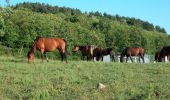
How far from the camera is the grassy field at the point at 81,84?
15195 millimetres

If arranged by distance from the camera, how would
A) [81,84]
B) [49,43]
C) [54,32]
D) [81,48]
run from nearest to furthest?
[81,84], [49,43], [81,48], [54,32]

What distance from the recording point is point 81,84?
17.2m

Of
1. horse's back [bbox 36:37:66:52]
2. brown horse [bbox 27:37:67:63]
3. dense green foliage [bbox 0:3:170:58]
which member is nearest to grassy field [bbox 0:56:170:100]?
brown horse [bbox 27:37:67:63]

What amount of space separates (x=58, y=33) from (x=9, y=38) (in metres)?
9.44

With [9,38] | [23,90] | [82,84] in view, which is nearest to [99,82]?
[82,84]

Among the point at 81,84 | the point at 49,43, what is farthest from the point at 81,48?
the point at 81,84

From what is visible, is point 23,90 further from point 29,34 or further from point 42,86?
point 29,34

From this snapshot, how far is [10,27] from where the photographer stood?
6197cm

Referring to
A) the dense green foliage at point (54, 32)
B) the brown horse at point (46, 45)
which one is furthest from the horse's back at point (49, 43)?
the dense green foliage at point (54, 32)

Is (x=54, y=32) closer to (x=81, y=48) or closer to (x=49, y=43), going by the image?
(x=81, y=48)

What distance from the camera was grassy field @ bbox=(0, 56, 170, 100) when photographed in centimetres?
1520

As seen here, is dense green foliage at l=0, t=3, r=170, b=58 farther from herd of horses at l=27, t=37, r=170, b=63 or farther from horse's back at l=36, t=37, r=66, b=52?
horse's back at l=36, t=37, r=66, b=52

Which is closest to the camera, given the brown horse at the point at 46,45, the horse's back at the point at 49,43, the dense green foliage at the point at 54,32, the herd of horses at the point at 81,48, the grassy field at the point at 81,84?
the grassy field at the point at 81,84

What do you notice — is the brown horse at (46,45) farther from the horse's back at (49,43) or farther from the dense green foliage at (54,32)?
the dense green foliage at (54,32)
